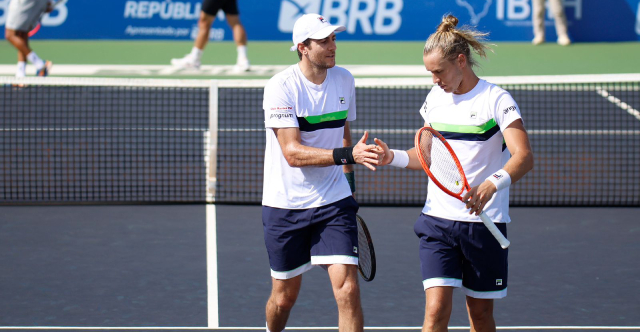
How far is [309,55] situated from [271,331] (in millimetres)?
1334

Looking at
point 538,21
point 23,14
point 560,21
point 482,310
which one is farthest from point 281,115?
point 560,21

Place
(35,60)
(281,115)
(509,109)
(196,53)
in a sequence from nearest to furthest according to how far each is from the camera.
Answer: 1. (509,109)
2. (281,115)
3. (35,60)
4. (196,53)

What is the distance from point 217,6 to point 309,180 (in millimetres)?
9664

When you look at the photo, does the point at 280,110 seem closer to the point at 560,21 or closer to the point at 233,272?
the point at 233,272

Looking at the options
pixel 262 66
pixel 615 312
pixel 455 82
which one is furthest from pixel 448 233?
pixel 262 66

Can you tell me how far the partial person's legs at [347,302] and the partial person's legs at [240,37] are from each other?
31.3 ft

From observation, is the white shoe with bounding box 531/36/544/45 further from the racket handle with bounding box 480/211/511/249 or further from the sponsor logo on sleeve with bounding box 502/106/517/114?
the racket handle with bounding box 480/211/511/249

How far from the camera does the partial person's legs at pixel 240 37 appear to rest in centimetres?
1368

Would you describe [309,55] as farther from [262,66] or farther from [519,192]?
[262,66]

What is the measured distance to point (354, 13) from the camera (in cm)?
1736

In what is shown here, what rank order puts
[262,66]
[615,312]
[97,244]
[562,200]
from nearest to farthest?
[615,312], [97,244], [562,200], [262,66]

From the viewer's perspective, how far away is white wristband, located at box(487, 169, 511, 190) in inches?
146

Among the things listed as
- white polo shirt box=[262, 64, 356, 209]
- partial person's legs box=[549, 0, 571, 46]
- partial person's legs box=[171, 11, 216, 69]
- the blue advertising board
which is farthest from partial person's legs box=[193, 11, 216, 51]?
white polo shirt box=[262, 64, 356, 209]

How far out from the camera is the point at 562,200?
8133 millimetres
